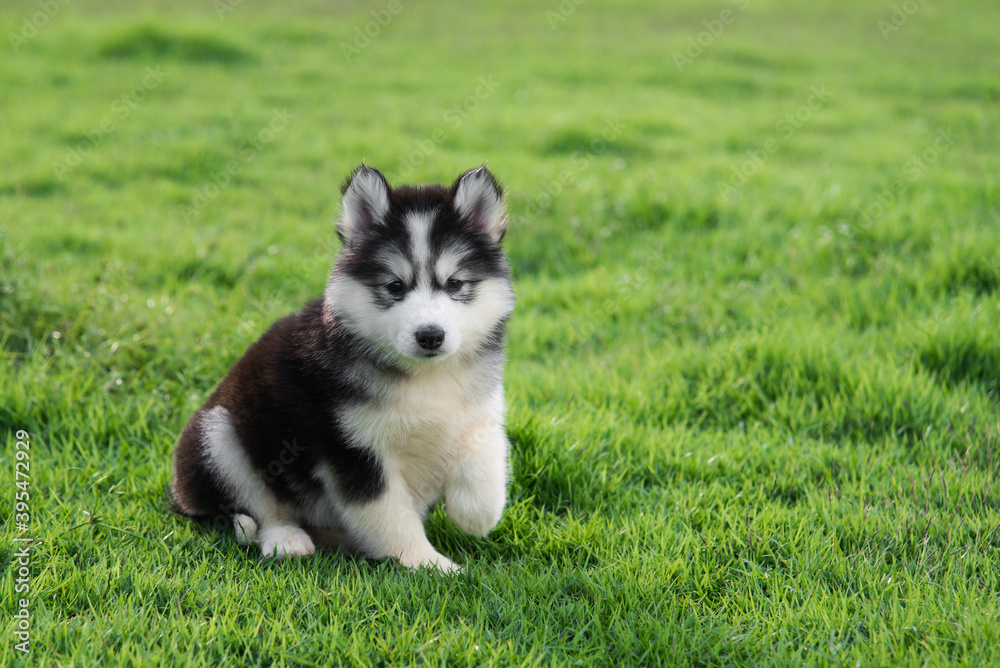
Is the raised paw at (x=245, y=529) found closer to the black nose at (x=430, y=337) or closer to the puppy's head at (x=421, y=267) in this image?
the puppy's head at (x=421, y=267)

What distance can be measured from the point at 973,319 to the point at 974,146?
A: 16.9 ft

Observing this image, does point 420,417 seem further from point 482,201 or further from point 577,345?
A: point 577,345

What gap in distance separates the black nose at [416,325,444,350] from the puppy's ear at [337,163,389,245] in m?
0.53

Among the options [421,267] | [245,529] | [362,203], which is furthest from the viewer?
[245,529]

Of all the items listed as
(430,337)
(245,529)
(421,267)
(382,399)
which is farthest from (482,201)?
(245,529)

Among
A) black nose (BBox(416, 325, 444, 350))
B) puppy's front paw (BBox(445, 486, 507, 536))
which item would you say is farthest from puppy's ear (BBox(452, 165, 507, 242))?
puppy's front paw (BBox(445, 486, 507, 536))

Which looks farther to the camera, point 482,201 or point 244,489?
point 244,489

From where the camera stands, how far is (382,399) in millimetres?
3174

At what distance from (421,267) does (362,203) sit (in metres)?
0.39

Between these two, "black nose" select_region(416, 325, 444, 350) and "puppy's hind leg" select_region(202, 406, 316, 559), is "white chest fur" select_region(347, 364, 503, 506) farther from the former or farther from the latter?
"puppy's hind leg" select_region(202, 406, 316, 559)

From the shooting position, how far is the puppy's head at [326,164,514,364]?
3039 millimetres

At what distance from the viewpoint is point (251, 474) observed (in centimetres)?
344

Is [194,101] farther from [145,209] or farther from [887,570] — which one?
[887,570]

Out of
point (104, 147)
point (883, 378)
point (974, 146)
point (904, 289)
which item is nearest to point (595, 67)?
point (974, 146)
